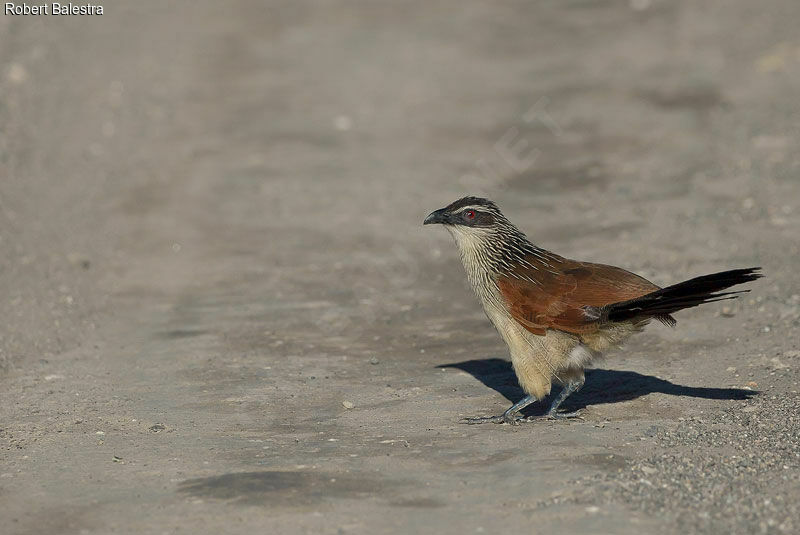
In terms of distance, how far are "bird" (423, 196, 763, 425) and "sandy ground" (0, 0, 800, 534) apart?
43 cm

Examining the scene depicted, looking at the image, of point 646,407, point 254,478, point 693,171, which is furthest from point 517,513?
point 693,171

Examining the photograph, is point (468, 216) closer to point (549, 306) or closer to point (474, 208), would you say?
point (474, 208)

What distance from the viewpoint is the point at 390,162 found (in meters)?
15.4

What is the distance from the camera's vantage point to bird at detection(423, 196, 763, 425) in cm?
716

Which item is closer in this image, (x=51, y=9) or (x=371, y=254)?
(x=371, y=254)

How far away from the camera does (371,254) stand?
12.5 metres

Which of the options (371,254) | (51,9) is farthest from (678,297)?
(51,9)

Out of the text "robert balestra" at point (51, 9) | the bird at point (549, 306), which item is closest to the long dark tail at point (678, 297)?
the bird at point (549, 306)

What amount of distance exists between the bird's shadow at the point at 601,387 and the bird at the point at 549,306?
418 mm

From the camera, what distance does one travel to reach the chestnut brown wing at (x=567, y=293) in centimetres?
719

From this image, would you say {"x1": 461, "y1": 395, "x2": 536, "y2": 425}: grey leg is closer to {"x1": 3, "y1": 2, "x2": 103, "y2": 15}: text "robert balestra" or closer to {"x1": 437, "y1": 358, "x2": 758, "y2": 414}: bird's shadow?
{"x1": 437, "y1": 358, "x2": 758, "y2": 414}: bird's shadow

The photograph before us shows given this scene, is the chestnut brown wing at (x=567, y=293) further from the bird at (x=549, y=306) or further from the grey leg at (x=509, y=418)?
the grey leg at (x=509, y=418)

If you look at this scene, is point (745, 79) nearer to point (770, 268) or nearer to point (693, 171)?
point (693, 171)

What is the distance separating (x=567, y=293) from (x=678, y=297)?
0.91 m
